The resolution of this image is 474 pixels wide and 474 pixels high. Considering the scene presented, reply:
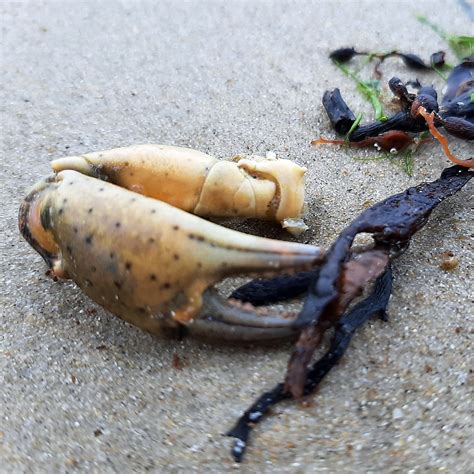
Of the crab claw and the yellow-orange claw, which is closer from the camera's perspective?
the crab claw

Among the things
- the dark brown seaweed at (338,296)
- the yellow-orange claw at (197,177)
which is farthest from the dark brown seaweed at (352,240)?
the yellow-orange claw at (197,177)

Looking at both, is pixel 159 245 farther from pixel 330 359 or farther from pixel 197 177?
pixel 330 359

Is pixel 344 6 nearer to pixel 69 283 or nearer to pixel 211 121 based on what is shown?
pixel 211 121

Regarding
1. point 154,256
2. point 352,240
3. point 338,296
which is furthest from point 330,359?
point 154,256

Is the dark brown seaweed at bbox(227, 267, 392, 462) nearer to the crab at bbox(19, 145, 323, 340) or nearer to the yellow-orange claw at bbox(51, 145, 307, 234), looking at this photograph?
the crab at bbox(19, 145, 323, 340)

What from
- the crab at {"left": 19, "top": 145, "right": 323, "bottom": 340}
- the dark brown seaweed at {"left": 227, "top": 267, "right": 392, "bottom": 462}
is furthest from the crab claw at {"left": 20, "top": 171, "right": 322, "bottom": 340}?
the dark brown seaweed at {"left": 227, "top": 267, "right": 392, "bottom": 462}
